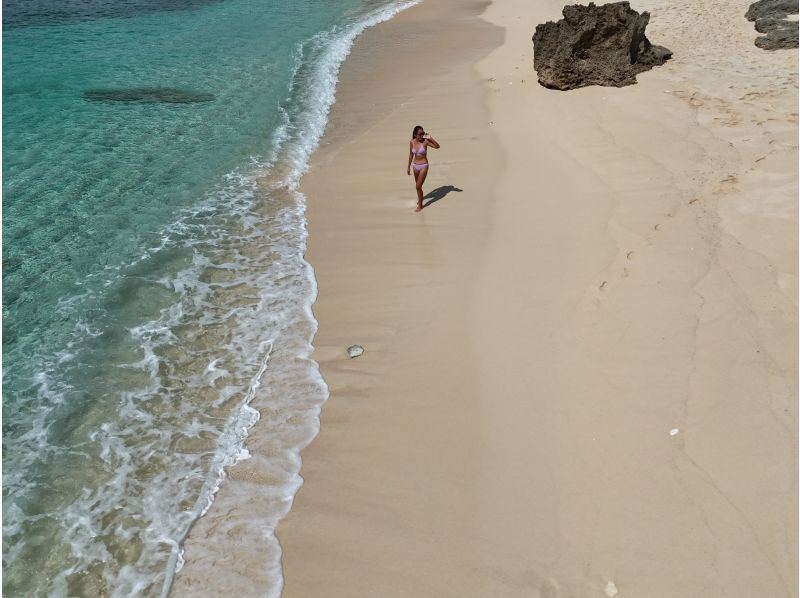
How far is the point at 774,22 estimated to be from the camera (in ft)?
56.2

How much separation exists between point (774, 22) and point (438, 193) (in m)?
12.8

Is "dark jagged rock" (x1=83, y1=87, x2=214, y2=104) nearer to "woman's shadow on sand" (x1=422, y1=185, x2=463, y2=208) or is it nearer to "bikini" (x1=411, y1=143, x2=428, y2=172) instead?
"woman's shadow on sand" (x1=422, y1=185, x2=463, y2=208)

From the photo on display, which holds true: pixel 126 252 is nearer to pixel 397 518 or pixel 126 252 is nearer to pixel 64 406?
pixel 64 406

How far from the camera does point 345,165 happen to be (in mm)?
13070

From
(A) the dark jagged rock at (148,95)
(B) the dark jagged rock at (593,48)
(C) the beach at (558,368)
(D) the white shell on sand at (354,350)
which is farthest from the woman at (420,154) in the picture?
(A) the dark jagged rock at (148,95)

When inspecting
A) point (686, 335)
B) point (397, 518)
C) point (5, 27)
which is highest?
point (5, 27)

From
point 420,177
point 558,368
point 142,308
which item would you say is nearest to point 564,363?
point 558,368

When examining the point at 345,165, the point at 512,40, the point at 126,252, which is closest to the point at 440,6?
the point at 512,40

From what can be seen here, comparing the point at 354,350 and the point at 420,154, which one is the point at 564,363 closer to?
the point at 354,350

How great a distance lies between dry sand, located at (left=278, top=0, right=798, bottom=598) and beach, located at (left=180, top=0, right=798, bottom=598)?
25 mm

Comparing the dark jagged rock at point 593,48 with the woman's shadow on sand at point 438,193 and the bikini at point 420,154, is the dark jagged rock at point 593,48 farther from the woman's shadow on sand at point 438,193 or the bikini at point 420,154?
the bikini at point 420,154

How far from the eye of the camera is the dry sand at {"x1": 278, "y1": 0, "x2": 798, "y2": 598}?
201 inches

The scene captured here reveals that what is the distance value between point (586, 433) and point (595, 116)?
9581 mm

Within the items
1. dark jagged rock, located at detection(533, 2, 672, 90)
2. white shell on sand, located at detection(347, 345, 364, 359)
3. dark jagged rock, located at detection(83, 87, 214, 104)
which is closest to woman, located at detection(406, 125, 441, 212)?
white shell on sand, located at detection(347, 345, 364, 359)
